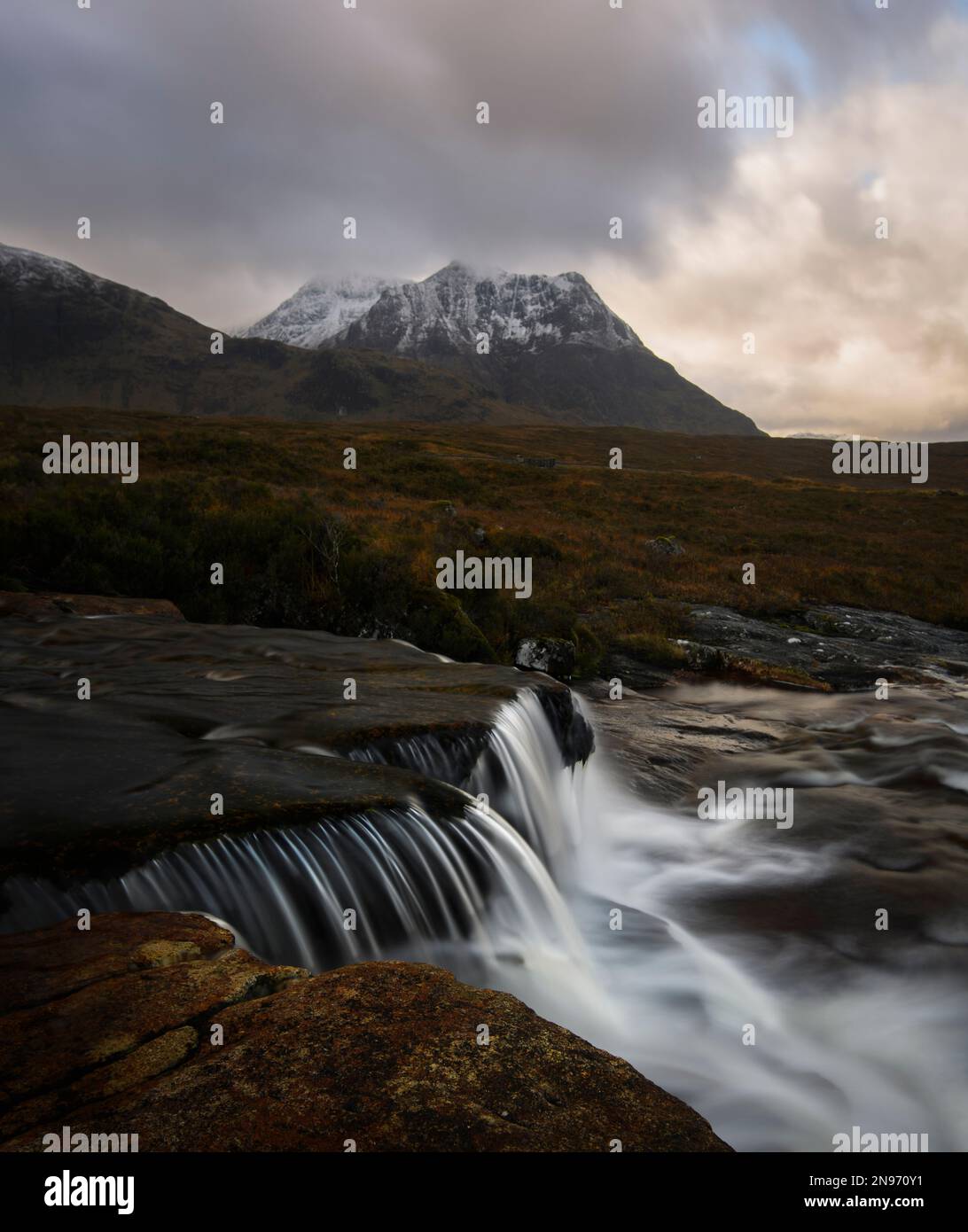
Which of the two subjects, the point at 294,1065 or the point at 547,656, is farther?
the point at 547,656

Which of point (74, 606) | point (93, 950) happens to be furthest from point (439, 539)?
point (93, 950)

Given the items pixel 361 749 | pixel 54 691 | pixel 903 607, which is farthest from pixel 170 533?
pixel 903 607

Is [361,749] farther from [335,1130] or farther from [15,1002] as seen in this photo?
[335,1130]

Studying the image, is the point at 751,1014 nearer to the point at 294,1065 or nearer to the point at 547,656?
the point at 294,1065

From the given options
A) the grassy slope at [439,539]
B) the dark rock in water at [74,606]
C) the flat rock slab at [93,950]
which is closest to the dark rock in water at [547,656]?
the grassy slope at [439,539]

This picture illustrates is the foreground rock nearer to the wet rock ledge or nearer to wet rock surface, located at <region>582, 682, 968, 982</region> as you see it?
wet rock surface, located at <region>582, 682, 968, 982</region>

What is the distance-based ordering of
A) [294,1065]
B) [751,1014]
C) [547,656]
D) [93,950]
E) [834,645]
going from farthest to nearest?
[834,645] < [547,656] < [751,1014] < [93,950] < [294,1065]

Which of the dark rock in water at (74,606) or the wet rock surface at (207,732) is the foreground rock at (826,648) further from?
the dark rock in water at (74,606)
